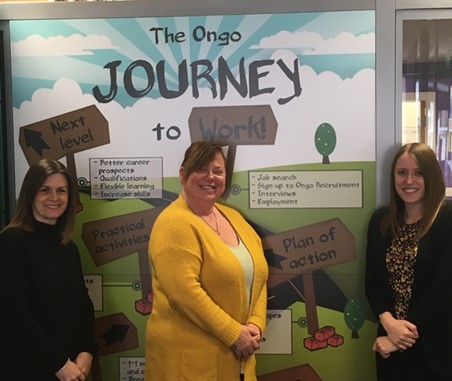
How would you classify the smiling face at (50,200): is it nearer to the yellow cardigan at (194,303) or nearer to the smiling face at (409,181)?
the yellow cardigan at (194,303)

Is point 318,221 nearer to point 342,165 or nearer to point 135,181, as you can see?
point 342,165

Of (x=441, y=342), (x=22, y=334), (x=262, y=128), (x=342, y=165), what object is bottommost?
(x=441, y=342)

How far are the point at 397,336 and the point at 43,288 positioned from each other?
53.3 inches

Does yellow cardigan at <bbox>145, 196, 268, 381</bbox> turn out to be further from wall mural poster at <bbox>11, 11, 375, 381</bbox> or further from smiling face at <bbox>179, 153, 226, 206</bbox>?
wall mural poster at <bbox>11, 11, 375, 381</bbox>

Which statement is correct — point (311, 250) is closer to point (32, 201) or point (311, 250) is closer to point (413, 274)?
point (413, 274)

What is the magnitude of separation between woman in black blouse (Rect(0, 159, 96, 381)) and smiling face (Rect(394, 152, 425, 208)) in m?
1.34

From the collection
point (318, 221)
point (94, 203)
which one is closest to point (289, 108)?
point (318, 221)

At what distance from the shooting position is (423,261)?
1941 mm

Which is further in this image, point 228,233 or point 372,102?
point 372,102

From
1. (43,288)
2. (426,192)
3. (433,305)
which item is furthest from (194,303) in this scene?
(426,192)

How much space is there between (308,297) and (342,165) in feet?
2.01

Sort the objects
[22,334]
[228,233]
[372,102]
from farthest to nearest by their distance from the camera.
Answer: [372,102]
[228,233]
[22,334]

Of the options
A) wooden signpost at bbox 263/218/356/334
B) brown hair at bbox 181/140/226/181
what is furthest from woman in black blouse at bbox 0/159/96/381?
wooden signpost at bbox 263/218/356/334

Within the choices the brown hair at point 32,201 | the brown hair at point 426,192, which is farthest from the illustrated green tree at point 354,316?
the brown hair at point 32,201
